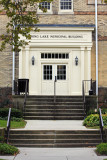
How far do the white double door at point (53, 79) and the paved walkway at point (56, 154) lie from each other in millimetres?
9272

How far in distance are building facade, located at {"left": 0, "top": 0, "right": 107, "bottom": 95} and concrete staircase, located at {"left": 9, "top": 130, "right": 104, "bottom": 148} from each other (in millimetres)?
7797

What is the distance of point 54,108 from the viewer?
54.1 feet

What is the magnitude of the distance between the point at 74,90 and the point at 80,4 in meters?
5.72

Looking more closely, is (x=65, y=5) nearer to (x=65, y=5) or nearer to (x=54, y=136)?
(x=65, y=5)

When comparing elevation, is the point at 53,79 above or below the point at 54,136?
above

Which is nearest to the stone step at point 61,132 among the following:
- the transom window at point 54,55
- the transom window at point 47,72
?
the transom window at point 47,72

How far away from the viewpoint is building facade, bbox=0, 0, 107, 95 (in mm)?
19312

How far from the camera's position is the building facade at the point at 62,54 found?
1931 cm

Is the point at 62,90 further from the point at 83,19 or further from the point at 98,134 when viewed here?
the point at 98,134

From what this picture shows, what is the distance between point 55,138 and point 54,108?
5.24 m

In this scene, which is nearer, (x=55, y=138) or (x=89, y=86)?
(x=55, y=138)

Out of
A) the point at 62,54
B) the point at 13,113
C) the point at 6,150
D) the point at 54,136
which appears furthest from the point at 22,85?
the point at 6,150

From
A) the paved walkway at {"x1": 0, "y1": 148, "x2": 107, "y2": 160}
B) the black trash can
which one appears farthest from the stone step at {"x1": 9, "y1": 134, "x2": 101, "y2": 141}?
the black trash can

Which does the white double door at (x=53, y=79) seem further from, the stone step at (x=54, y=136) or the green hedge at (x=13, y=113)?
the stone step at (x=54, y=136)
